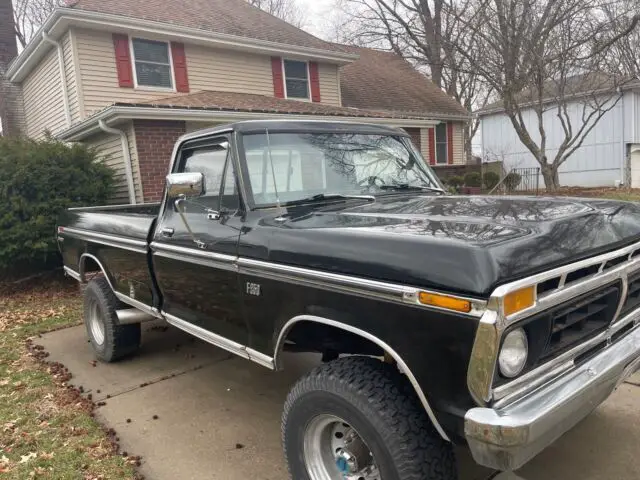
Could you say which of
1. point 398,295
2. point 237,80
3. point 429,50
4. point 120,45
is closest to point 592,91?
point 429,50

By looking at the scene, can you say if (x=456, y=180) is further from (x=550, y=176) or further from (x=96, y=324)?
(x=96, y=324)

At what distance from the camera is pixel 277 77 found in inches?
578

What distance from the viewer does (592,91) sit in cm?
1769

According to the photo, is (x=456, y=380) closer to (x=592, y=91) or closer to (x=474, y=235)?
(x=474, y=235)

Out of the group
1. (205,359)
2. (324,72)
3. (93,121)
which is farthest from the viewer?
(324,72)

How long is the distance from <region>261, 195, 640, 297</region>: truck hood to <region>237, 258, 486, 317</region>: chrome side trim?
1.3 inches

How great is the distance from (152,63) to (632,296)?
12.4 metres

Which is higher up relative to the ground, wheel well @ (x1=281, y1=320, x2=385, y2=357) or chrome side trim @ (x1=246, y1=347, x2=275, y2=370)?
wheel well @ (x1=281, y1=320, x2=385, y2=357)

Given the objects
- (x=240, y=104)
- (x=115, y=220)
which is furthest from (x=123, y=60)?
(x=115, y=220)

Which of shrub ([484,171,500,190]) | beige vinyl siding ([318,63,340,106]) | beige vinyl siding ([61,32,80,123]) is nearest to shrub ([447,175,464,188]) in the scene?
shrub ([484,171,500,190])

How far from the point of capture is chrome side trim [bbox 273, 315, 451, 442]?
1990 millimetres

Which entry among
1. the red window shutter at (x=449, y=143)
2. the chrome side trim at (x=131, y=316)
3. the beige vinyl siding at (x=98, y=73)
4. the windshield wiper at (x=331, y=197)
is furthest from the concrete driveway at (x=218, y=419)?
the red window shutter at (x=449, y=143)

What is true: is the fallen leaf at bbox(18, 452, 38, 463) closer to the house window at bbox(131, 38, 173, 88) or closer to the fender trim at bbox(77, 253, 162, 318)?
the fender trim at bbox(77, 253, 162, 318)

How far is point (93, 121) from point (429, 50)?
16.2 m
